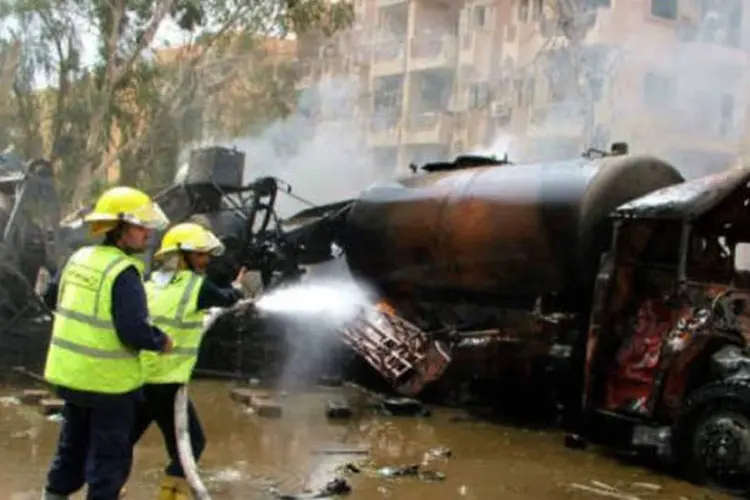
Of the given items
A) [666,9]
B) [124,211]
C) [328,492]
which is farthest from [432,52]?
[124,211]

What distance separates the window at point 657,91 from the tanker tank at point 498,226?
598 inches

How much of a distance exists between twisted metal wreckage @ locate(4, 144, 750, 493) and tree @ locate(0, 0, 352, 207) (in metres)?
6.59

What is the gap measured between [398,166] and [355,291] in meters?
21.6

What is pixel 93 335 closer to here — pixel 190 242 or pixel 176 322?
pixel 176 322

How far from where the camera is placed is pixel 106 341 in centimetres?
485

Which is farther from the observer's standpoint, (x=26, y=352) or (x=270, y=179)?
(x=270, y=179)

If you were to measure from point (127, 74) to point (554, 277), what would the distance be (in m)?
12.6

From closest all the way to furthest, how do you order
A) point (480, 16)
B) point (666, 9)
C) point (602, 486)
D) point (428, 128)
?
1. point (602, 486)
2. point (666, 9)
3. point (480, 16)
4. point (428, 128)

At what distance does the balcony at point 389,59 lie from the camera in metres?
36.1

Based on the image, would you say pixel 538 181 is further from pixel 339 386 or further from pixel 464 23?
pixel 464 23

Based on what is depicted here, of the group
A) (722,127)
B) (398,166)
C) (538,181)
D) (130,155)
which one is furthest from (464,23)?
(538,181)

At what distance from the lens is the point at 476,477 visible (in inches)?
302

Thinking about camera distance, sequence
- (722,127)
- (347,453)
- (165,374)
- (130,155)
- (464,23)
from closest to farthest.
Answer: (165,374), (347,453), (130,155), (722,127), (464,23)

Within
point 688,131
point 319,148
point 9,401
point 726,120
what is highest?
point 726,120
